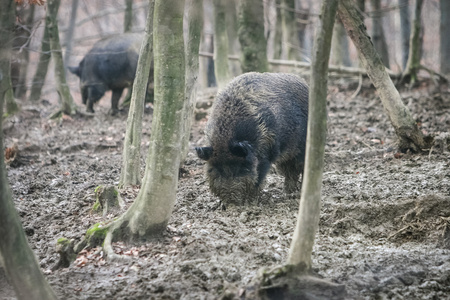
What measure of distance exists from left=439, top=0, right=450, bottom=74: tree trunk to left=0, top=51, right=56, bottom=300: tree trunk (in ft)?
44.7

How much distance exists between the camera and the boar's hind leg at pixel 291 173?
297 inches

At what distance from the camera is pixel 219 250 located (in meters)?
4.98

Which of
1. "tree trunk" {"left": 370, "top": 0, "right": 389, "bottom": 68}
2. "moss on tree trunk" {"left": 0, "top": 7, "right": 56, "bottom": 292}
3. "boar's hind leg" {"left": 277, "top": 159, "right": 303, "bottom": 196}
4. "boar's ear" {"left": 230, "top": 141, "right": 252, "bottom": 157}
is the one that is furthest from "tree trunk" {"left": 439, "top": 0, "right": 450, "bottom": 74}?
"moss on tree trunk" {"left": 0, "top": 7, "right": 56, "bottom": 292}

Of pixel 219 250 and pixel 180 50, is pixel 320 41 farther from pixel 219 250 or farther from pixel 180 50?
pixel 219 250

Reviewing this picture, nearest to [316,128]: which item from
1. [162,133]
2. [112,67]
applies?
[162,133]

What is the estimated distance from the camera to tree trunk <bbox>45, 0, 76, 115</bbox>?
12117mm

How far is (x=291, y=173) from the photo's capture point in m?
7.64

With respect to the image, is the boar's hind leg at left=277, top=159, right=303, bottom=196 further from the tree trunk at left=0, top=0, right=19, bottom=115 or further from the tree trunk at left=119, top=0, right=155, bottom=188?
the tree trunk at left=0, top=0, right=19, bottom=115

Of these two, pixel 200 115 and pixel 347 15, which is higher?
pixel 347 15

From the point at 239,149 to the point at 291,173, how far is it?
4.99ft

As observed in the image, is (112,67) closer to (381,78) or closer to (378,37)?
(378,37)

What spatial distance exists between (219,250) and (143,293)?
1.04m

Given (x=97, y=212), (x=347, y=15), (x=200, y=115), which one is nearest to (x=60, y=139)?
(x=200, y=115)

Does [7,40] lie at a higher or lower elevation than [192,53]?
higher
